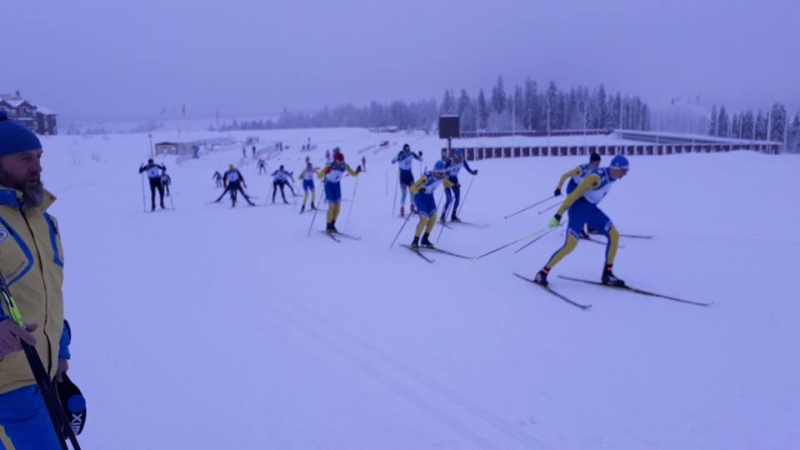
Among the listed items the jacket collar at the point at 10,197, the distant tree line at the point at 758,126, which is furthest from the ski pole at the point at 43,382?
the distant tree line at the point at 758,126

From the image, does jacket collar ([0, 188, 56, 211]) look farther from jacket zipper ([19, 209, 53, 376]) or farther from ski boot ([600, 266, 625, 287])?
ski boot ([600, 266, 625, 287])

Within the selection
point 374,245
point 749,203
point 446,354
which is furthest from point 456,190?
point 749,203

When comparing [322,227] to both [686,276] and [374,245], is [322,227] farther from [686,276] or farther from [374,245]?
[686,276]

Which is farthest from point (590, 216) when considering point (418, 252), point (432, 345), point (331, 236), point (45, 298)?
point (45, 298)

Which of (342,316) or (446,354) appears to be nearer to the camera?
(446,354)

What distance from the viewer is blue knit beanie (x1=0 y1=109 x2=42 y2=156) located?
205 cm

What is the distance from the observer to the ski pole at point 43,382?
75.5 inches

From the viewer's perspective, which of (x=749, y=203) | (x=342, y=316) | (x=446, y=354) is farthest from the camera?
(x=749, y=203)

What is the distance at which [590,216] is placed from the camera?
6734mm

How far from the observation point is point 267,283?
736 centimetres

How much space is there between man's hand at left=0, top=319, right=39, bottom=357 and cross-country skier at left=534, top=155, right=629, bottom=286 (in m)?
5.85

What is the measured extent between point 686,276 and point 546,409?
14.8 ft

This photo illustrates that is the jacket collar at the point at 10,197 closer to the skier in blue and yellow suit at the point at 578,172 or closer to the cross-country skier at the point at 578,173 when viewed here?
the cross-country skier at the point at 578,173

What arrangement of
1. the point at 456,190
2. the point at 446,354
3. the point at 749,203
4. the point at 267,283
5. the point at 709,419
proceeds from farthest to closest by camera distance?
the point at 749,203, the point at 456,190, the point at 267,283, the point at 446,354, the point at 709,419
